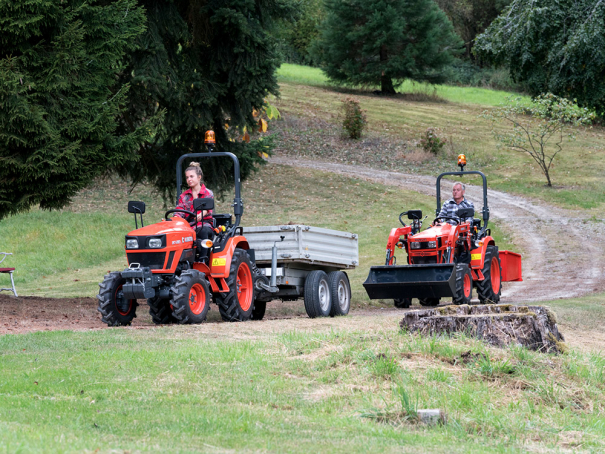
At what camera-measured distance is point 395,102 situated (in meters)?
46.7

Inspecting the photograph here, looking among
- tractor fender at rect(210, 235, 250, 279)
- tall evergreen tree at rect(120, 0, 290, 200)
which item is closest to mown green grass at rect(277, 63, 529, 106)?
tall evergreen tree at rect(120, 0, 290, 200)

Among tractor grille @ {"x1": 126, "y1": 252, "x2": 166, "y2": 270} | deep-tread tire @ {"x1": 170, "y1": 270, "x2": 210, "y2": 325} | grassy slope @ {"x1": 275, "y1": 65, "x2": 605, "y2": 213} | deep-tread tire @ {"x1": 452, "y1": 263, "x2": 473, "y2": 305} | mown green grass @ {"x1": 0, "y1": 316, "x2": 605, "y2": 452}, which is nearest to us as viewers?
mown green grass @ {"x1": 0, "y1": 316, "x2": 605, "y2": 452}

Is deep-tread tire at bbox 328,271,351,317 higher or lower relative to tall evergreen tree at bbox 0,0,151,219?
lower

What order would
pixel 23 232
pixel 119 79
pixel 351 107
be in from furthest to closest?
pixel 351 107, pixel 23 232, pixel 119 79

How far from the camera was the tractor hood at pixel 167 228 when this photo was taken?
1002 centimetres

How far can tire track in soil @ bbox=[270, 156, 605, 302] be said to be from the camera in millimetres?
17820

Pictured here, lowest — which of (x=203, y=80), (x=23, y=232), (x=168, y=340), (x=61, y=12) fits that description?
(x=23, y=232)

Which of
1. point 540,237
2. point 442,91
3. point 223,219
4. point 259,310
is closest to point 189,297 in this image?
point 223,219

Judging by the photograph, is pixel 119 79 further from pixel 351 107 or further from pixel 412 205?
pixel 351 107

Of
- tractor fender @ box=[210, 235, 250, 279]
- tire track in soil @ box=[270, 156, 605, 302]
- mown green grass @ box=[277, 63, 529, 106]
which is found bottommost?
tire track in soil @ box=[270, 156, 605, 302]

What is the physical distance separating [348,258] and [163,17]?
18.0 feet

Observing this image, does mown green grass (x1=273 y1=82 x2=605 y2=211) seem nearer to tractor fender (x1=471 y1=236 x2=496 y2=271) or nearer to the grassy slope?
the grassy slope

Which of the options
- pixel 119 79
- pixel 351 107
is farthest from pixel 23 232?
pixel 351 107

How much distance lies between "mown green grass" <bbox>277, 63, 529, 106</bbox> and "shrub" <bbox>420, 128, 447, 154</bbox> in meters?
14.0
